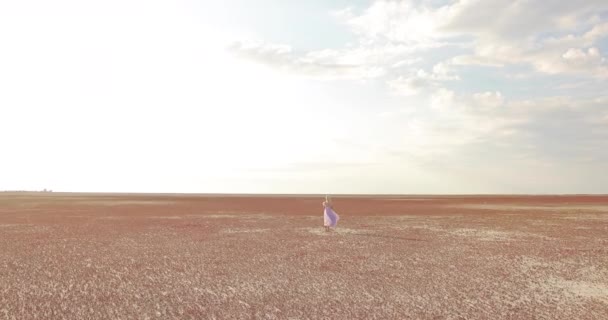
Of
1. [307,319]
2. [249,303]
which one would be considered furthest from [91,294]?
[307,319]

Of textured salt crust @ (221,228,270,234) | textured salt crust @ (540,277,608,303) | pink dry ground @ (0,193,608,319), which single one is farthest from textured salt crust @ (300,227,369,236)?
textured salt crust @ (540,277,608,303)

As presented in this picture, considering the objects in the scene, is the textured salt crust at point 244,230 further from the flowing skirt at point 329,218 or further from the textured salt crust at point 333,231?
the flowing skirt at point 329,218

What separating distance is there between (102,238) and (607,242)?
81.2 feet

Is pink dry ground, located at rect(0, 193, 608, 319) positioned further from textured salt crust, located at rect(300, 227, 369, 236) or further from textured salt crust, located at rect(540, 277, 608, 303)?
textured salt crust, located at rect(300, 227, 369, 236)

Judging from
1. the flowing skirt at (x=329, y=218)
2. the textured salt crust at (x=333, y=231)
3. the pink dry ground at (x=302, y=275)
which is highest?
the flowing skirt at (x=329, y=218)

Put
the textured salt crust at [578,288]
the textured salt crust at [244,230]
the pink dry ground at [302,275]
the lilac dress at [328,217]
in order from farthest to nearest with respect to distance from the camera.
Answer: the textured salt crust at [244,230], the lilac dress at [328,217], the textured salt crust at [578,288], the pink dry ground at [302,275]

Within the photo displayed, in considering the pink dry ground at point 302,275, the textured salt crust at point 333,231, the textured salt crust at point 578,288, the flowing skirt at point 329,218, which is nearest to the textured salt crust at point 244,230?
the pink dry ground at point 302,275

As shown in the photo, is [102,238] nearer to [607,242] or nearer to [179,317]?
[179,317]

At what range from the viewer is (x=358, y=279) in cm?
1364

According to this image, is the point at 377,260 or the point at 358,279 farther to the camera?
the point at 377,260

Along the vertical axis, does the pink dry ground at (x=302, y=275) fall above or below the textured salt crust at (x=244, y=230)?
below

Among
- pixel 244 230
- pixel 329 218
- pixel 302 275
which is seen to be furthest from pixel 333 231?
pixel 302 275

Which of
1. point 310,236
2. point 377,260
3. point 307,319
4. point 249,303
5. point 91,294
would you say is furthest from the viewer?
point 310,236

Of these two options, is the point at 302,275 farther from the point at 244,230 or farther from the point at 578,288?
the point at 244,230
